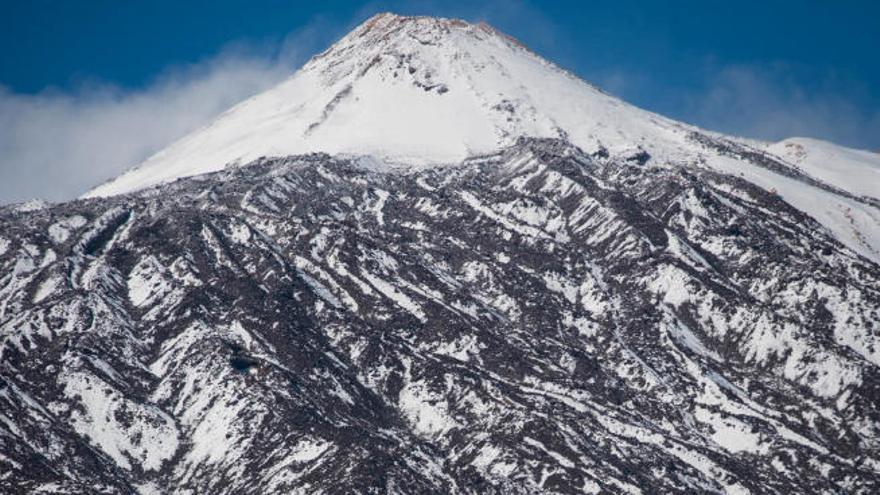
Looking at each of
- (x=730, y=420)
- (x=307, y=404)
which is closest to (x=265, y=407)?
(x=307, y=404)

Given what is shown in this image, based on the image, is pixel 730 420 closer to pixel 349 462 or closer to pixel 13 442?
pixel 349 462

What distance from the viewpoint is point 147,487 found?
178 m

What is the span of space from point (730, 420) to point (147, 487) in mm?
73635

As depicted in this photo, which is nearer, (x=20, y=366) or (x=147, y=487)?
(x=147, y=487)

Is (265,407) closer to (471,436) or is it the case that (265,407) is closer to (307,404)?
(307,404)

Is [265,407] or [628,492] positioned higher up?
[265,407]

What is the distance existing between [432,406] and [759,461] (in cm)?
4092

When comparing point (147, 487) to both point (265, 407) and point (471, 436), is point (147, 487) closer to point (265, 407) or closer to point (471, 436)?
point (265, 407)

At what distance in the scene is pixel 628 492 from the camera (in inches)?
6969

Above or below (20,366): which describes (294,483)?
below

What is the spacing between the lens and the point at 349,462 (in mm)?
175750

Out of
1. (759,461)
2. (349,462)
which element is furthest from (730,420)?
(349,462)

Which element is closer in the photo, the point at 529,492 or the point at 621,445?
the point at 529,492

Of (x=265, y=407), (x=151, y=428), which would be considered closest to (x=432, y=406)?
(x=265, y=407)
